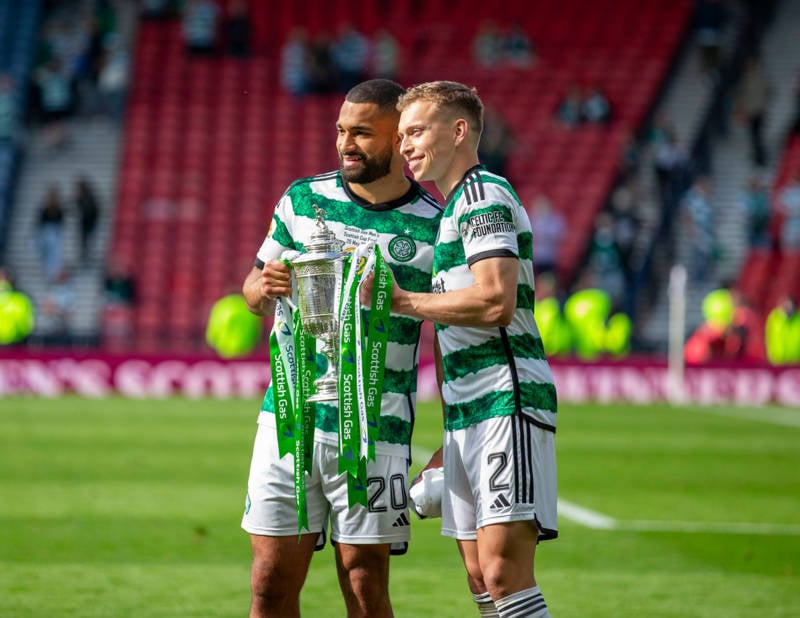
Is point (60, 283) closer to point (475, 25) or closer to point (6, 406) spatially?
point (6, 406)

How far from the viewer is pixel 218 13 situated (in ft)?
97.7

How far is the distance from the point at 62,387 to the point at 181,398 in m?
1.74

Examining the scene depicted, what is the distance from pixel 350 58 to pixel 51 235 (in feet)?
22.6

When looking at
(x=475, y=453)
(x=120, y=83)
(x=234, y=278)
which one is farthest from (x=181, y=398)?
(x=475, y=453)

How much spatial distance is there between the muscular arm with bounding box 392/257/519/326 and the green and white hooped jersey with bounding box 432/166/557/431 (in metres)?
0.09

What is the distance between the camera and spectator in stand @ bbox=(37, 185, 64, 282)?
25062 millimetres

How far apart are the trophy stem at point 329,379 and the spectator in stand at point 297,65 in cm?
2398

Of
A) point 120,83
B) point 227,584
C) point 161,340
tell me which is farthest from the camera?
point 120,83

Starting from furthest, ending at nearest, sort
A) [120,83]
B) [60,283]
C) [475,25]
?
1. [475,25]
2. [120,83]
3. [60,283]

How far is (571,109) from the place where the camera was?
28.2m

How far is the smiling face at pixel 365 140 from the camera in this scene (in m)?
4.95

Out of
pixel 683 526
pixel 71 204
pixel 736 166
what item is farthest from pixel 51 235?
pixel 683 526

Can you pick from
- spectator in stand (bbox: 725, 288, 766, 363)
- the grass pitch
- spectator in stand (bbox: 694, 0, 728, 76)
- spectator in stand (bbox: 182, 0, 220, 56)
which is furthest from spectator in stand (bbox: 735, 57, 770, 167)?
the grass pitch

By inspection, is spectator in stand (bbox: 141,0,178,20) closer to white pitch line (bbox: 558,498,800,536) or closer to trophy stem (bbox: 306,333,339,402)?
white pitch line (bbox: 558,498,800,536)
